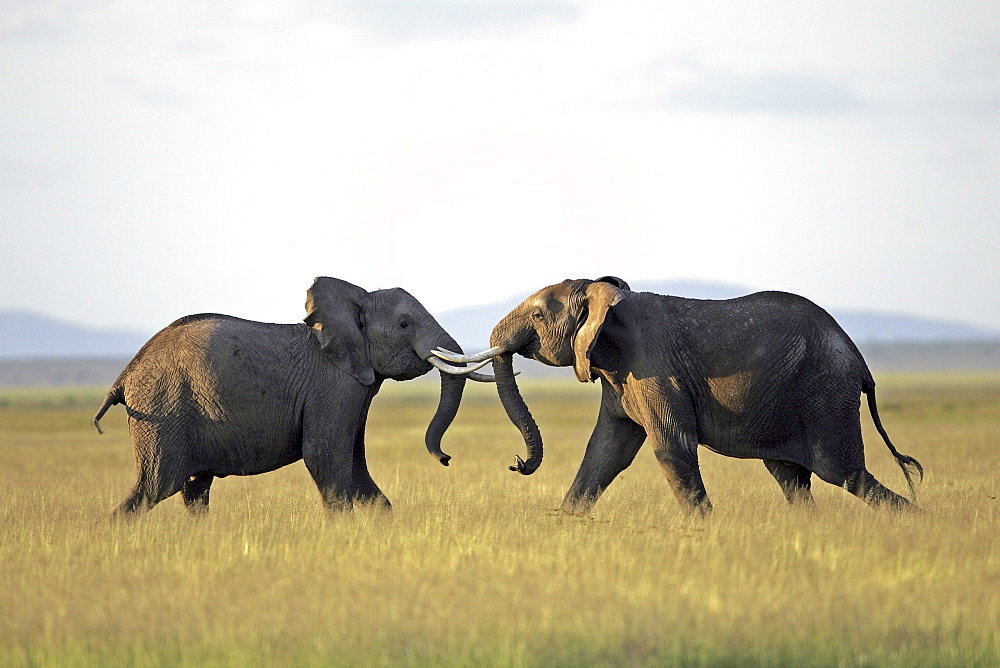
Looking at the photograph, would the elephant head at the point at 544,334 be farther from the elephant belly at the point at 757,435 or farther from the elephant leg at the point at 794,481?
the elephant leg at the point at 794,481

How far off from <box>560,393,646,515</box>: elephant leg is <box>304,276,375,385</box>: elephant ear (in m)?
2.37

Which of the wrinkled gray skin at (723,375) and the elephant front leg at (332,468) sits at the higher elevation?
the wrinkled gray skin at (723,375)

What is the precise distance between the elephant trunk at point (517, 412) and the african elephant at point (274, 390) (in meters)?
0.21

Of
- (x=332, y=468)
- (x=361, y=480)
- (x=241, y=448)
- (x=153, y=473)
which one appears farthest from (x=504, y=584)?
(x=153, y=473)

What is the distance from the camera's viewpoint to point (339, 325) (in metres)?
12.8

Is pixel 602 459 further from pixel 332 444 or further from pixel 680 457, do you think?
pixel 332 444

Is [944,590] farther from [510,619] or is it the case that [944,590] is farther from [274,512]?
[274,512]

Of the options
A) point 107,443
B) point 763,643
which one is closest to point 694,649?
point 763,643

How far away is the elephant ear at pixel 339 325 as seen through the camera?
12.8 metres

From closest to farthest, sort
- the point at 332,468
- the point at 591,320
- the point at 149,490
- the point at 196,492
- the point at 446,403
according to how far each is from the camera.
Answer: the point at 591,320 < the point at 149,490 < the point at 332,468 < the point at 446,403 < the point at 196,492

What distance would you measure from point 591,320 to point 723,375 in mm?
1420

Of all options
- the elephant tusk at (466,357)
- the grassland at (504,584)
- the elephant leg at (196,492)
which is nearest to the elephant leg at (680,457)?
the grassland at (504,584)

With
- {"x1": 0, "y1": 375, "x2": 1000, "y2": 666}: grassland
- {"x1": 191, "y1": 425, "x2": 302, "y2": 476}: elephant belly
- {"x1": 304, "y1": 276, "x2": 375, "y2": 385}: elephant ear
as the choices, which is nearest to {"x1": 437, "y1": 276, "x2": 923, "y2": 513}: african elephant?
{"x1": 0, "y1": 375, "x2": 1000, "y2": 666}: grassland

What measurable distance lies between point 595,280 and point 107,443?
73.4ft
